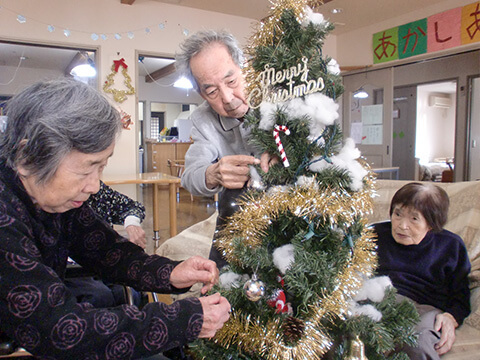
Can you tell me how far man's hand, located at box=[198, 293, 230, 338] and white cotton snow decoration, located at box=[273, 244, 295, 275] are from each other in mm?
164

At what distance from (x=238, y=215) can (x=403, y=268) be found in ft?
3.05

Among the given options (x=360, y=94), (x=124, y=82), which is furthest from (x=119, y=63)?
(x=360, y=94)

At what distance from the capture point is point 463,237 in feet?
5.60

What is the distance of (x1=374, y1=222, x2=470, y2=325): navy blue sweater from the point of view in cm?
143

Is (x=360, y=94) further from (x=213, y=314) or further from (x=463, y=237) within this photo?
(x=213, y=314)

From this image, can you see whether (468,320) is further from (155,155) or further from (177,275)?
(155,155)

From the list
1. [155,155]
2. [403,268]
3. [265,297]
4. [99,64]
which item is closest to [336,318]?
[265,297]

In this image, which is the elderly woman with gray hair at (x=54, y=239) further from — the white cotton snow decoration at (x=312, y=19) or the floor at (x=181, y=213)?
the floor at (x=181, y=213)

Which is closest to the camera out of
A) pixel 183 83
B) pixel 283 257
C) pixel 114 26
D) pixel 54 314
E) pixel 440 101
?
pixel 54 314

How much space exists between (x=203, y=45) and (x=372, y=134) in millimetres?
A: 5178

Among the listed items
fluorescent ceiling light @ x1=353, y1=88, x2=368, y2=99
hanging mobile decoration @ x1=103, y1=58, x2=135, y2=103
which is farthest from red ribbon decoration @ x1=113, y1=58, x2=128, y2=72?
fluorescent ceiling light @ x1=353, y1=88, x2=368, y2=99

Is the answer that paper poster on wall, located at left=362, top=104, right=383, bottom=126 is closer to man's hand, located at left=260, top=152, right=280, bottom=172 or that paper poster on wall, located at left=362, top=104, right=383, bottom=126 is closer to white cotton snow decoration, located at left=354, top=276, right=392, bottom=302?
white cotton snow decoration, located at left=354, top=276, right=392, bottom=302

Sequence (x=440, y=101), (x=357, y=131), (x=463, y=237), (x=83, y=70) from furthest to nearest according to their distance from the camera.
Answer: (x=440, y=101) → (x=357, y=131) → (x=83, y=70) → (x=463, y=237)

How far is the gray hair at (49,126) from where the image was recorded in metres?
0.77
